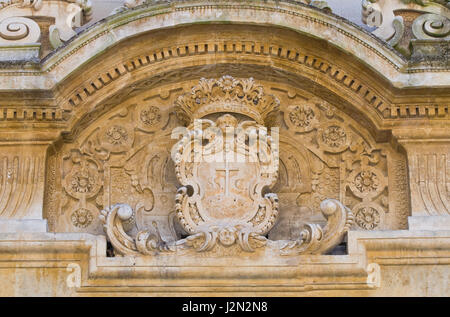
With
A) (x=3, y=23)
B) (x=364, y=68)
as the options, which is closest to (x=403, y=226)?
(x=364, y=68)

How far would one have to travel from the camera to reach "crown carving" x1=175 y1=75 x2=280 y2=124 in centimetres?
823

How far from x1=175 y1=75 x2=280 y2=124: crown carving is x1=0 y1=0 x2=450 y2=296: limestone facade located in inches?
0.5

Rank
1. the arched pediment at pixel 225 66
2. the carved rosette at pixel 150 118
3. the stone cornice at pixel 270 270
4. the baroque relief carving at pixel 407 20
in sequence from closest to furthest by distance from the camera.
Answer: the stone cornice at pixel 270 270, the arched pediment at pixel 225 66, the baroque relief carving at pixel 407 20, the carved rosette at pixel 150 118

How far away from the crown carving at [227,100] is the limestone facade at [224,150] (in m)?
0.01

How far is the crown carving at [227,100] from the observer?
823 centimetres

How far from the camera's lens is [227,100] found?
8266 mm

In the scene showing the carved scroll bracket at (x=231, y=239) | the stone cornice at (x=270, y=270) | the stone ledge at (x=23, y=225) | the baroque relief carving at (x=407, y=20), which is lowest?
the stone cornice at (x=270, y=270)

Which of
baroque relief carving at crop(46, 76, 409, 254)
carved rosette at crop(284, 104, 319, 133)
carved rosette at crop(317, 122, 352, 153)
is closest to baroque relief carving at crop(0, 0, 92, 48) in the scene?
baroque relief carving at crop(46, 76, 409, 254)

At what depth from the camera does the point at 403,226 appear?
804 centimetres

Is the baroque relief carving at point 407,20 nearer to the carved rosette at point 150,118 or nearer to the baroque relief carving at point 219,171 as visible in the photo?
the baroque relief carving at point 219,171

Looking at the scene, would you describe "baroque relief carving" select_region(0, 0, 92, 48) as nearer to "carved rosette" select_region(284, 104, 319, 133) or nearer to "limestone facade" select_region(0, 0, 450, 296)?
"limestone facade" select_region(0, 0, 450, 296)

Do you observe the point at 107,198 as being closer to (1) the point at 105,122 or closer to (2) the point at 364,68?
(1) the point at 105,122

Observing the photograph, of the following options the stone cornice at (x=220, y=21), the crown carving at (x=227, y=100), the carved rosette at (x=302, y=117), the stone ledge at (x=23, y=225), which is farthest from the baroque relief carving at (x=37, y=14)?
the carved rosette at (x=302, y=117)
